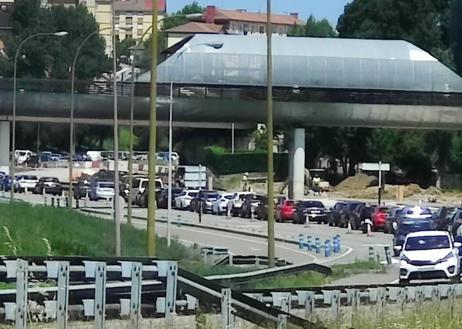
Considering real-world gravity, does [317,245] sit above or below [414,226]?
below

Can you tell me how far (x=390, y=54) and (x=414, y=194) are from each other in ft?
34.2

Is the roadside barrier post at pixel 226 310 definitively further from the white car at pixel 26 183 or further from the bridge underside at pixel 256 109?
the white car at pixel 26 183

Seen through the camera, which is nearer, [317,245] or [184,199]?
[317,245]

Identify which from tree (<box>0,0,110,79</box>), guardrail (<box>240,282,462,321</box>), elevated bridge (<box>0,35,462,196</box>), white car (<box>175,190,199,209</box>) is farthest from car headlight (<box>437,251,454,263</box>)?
tree (<box>0,0,110,79</box>)

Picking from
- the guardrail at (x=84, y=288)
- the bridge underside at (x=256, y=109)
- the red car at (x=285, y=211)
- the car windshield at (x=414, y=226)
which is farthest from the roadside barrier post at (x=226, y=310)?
the bridge underside at (x=256, y=109)

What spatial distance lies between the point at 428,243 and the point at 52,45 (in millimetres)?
101774

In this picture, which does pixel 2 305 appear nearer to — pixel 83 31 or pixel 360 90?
pixel 360 90

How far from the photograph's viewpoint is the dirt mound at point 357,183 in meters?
107

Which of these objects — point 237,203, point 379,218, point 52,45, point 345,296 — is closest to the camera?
point 345,296

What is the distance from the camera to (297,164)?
92938mm

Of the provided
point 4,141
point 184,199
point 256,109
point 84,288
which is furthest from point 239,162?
point 84,288

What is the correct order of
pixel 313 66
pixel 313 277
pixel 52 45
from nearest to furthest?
pixel 313 277, pixel 313 66, pixel 52 45

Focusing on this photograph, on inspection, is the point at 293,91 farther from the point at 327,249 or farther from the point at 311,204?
the point at 327,249

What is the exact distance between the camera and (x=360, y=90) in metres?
97.8
